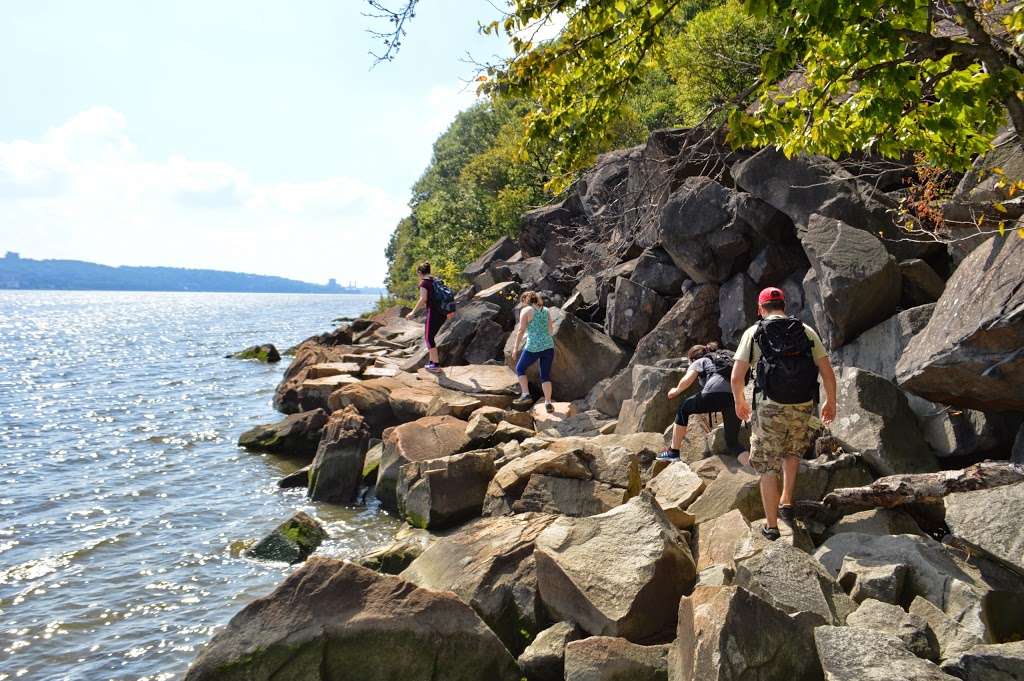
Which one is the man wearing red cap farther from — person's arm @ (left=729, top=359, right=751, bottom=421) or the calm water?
the calm water

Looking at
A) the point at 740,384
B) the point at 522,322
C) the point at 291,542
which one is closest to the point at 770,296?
the point at 740,384

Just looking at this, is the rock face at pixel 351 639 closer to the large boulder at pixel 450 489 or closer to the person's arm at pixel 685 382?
the large boulder at pixel 450 489

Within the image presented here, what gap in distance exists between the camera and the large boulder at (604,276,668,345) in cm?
1459

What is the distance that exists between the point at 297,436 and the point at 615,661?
456 inches

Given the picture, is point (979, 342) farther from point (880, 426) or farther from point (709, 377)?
point (709, 377)

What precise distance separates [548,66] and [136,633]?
7600mm

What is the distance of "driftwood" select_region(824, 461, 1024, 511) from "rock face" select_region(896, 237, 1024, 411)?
0.76 meters

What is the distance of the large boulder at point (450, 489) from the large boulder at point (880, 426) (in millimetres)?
4708

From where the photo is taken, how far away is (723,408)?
29.4ft

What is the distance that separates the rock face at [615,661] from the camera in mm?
5312

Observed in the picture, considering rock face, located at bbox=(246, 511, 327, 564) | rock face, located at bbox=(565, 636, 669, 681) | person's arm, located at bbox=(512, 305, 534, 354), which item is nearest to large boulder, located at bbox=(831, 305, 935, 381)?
rock face, located at bbox=(565, 636, 669, 681)

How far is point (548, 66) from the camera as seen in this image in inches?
299

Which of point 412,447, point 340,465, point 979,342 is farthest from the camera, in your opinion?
point 340,465

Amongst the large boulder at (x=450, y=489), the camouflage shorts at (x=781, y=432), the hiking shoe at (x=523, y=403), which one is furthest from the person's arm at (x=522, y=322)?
the camouflage shorts at (x=781, y=432)
